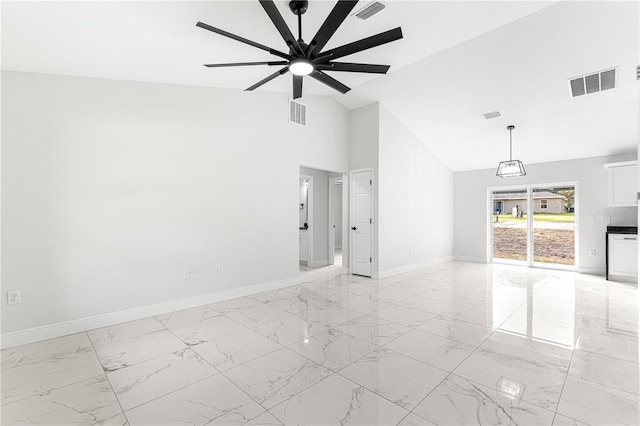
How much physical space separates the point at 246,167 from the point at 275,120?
3.40 ft

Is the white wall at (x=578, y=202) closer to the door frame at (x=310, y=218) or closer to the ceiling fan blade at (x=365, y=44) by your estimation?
the door frame at (x=310, y=218)

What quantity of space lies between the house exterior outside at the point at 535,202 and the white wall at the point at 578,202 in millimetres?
335

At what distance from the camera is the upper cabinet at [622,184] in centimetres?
562

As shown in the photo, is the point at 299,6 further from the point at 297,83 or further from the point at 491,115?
the point at 491,115

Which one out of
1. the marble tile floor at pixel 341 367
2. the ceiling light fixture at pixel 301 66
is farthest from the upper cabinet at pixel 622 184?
the ceiling light fixture at pixel 301 66

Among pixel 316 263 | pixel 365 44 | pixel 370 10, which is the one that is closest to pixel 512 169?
pixel 370 10

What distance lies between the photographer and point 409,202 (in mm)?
6660

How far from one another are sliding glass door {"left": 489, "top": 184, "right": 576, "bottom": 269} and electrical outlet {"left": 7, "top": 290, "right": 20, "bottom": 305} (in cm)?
912

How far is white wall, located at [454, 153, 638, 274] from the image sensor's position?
618 cm

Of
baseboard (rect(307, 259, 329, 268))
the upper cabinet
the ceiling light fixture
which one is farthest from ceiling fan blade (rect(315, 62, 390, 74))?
the upper cabinet

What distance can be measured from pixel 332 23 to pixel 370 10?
46.8 inches

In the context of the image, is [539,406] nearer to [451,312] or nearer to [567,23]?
[451,312]

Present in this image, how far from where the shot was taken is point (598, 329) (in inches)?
129

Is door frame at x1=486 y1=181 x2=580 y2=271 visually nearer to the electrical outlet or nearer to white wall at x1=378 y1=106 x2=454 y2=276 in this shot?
white wall at x1=378 y1=106 x2=454 y2=276
